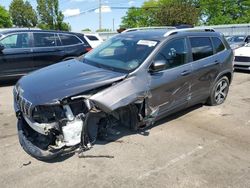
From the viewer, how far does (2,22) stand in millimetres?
52125

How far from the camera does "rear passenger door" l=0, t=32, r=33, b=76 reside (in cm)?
803

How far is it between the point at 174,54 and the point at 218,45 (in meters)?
1.69

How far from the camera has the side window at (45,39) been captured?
28.3 ft

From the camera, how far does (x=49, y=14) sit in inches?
1706

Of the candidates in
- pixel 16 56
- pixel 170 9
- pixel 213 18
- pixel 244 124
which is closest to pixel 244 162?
pixel 244 124

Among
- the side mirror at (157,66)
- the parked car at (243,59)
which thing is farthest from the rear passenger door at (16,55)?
the parked car at (243,59)

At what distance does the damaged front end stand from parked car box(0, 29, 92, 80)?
4.25m

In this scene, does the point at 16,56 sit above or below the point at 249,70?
above

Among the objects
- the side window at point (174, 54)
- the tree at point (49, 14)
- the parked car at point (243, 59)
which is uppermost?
the tree at point (49, 14)

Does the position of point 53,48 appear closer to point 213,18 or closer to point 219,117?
point 219,117

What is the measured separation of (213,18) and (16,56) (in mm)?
57361

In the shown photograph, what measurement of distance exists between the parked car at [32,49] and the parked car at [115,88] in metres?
3.70

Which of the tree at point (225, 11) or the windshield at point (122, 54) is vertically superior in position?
the tree at point (225, 11)

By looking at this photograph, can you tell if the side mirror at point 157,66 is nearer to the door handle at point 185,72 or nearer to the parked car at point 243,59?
the door handle at point 185,72
